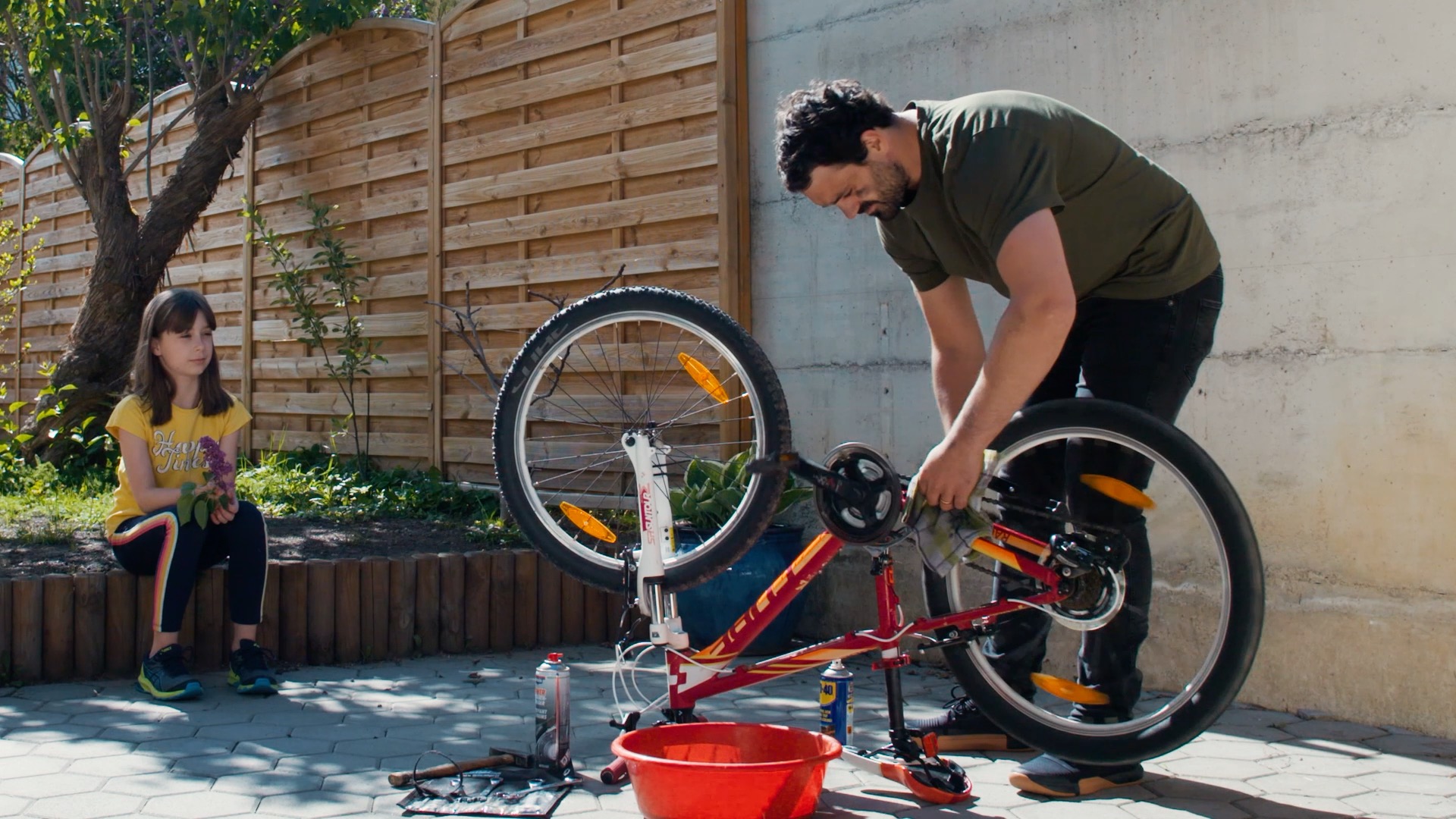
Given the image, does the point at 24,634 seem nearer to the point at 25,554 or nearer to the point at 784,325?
the point at 25,554

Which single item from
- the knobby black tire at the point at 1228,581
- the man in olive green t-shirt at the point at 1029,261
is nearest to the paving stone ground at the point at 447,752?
the knobby black tire at the point at 1228,581

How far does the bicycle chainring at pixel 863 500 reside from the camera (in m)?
2.42

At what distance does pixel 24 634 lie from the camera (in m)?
3.60

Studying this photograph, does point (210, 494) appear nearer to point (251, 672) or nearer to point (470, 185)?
point (251, 672)

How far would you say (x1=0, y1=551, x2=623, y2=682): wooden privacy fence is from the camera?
364cm

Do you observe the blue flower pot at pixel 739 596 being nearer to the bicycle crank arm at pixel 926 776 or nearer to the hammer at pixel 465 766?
the hammer at pixel 465 766

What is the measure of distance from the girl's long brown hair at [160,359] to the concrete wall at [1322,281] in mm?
2414

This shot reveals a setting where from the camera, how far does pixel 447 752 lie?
2936mm

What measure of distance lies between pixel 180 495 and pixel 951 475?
92.3 inches

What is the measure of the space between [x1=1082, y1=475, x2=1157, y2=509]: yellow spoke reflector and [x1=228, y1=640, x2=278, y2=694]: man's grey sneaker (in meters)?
2.34

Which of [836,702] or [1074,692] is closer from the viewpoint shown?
[1074,692]

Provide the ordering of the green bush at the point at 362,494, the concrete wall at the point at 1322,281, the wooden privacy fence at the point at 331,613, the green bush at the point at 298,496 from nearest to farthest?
the concrete wall at the point at 1322,281
the wooden privacy fence at the point at 331,613
the green bush at the point at 298,496
the green bush at the point at 362,494

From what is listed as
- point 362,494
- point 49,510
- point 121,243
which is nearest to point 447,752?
point 362,494

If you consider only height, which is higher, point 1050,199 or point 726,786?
point 1050,199
